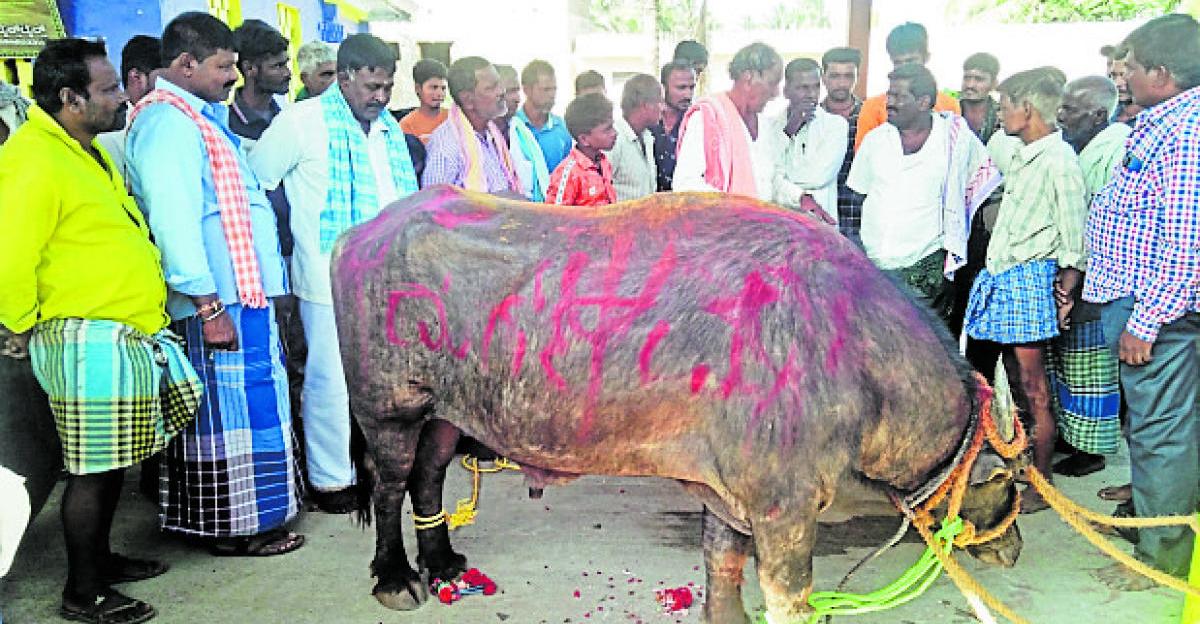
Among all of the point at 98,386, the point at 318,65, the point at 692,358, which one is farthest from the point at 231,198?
the point at 692,358

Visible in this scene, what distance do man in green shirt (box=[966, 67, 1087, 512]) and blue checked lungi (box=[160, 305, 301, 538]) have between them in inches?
128

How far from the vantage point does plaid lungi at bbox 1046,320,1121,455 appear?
4488 millimetres

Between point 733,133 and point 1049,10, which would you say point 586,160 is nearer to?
point 733,133

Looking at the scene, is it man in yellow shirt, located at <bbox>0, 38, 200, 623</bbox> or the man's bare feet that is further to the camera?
the man's bare feet

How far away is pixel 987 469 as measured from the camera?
255cm

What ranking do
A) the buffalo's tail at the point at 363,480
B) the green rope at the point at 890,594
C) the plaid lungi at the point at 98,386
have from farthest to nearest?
the buffalo's tail at the point at 363,480 → the plaid lungi at the point at 98,386 → the green rope at the point at 890,594

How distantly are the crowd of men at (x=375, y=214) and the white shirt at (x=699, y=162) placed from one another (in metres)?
0.02

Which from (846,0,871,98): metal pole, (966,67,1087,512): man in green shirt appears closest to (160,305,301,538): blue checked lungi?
(966,67,1087,512): man in green shirt

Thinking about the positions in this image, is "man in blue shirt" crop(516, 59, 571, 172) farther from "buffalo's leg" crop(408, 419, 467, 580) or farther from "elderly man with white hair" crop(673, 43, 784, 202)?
"buffalo's leg" crop(408, 419, 467, 580)

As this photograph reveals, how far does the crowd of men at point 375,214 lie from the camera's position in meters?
3.09

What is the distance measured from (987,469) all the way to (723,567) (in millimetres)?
885

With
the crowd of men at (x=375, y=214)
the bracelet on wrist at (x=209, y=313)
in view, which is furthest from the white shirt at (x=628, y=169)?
the bracelet on wrist at (x=209, y=313)

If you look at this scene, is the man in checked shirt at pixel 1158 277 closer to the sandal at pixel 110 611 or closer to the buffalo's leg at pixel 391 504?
the buffalo's leg at pixel 391 504

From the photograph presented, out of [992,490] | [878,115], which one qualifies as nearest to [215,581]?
[992,490]
